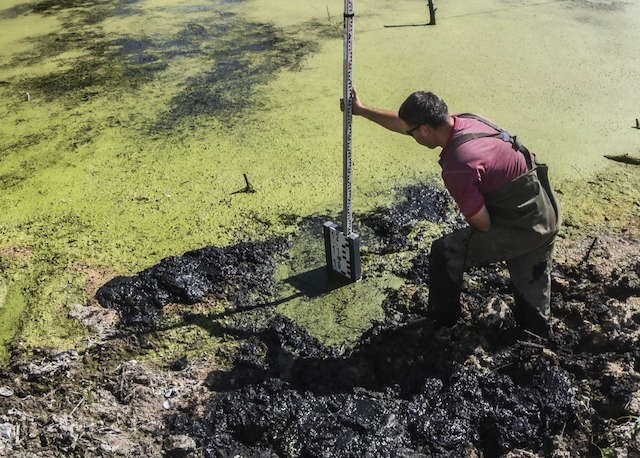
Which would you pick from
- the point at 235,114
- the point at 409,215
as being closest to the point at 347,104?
the point at 409,215

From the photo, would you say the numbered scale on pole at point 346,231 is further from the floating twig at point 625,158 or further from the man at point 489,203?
Answer: the floating twig at point 625,158

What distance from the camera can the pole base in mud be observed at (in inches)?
83.0

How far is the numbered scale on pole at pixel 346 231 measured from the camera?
6.14 ft

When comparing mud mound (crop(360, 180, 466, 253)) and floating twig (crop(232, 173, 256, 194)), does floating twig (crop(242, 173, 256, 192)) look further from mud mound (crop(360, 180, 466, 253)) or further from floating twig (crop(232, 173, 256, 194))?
mud mound (crop(360, 180, 466, 253))

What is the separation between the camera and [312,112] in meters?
3.40

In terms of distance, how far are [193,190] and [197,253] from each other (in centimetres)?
Answer: 55

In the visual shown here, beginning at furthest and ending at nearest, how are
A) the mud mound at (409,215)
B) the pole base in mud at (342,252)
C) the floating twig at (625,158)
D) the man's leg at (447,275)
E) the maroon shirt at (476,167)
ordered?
1. the floating twig at (625,158)
2. the mud mound at (409,215)
3. the pole base in mud at (342,252)
4. the man's leg at (447,275)
5. the maroon shirt at (476,167)

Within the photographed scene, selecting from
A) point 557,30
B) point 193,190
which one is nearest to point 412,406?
point 193,190

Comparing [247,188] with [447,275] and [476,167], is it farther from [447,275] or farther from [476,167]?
[476,167]

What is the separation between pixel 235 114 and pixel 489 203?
2.15m

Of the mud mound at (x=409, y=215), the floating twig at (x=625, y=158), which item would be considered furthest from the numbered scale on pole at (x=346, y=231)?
the floating twig at (x=625, y=158)

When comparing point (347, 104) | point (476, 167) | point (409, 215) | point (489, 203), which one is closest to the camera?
point (476, 167)

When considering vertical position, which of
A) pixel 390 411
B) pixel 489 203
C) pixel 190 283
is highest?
pixel 489 203

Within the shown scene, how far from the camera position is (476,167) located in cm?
153
